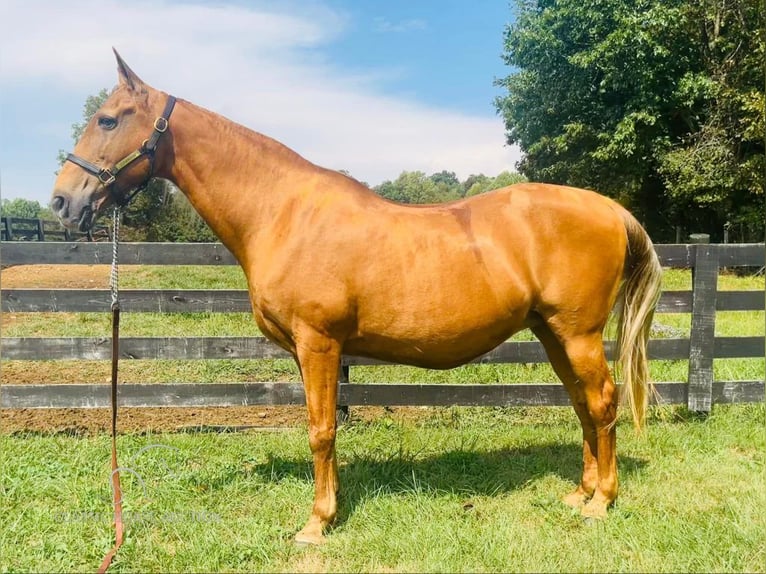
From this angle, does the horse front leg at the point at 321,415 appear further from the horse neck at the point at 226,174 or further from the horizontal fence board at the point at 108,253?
the horizontal fence board at the point at 108,253

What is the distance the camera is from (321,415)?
116 inches

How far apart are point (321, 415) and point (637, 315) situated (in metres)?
2.15

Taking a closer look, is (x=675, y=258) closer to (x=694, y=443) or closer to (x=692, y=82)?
(x=694, y=443)

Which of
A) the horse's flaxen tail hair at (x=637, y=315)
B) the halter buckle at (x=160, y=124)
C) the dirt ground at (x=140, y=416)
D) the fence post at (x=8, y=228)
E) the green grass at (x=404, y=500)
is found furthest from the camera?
the fence post at (x=8, y=228)

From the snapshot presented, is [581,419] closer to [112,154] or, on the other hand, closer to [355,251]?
[355,251]

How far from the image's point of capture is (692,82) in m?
18.1

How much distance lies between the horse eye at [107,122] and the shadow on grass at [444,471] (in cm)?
243

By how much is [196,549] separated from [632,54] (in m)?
21.1

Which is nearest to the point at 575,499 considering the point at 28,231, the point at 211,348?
the point at 211,348

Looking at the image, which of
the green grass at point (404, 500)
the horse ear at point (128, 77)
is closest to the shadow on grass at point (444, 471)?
the green grass at point (404, 500)

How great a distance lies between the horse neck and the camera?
3.06 meters

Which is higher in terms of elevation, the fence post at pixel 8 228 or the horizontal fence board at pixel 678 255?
the fence post at pixel 8 228

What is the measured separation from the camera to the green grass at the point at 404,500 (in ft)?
8.80

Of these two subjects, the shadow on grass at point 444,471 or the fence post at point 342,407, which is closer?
the shadow on grass at point 444,471
